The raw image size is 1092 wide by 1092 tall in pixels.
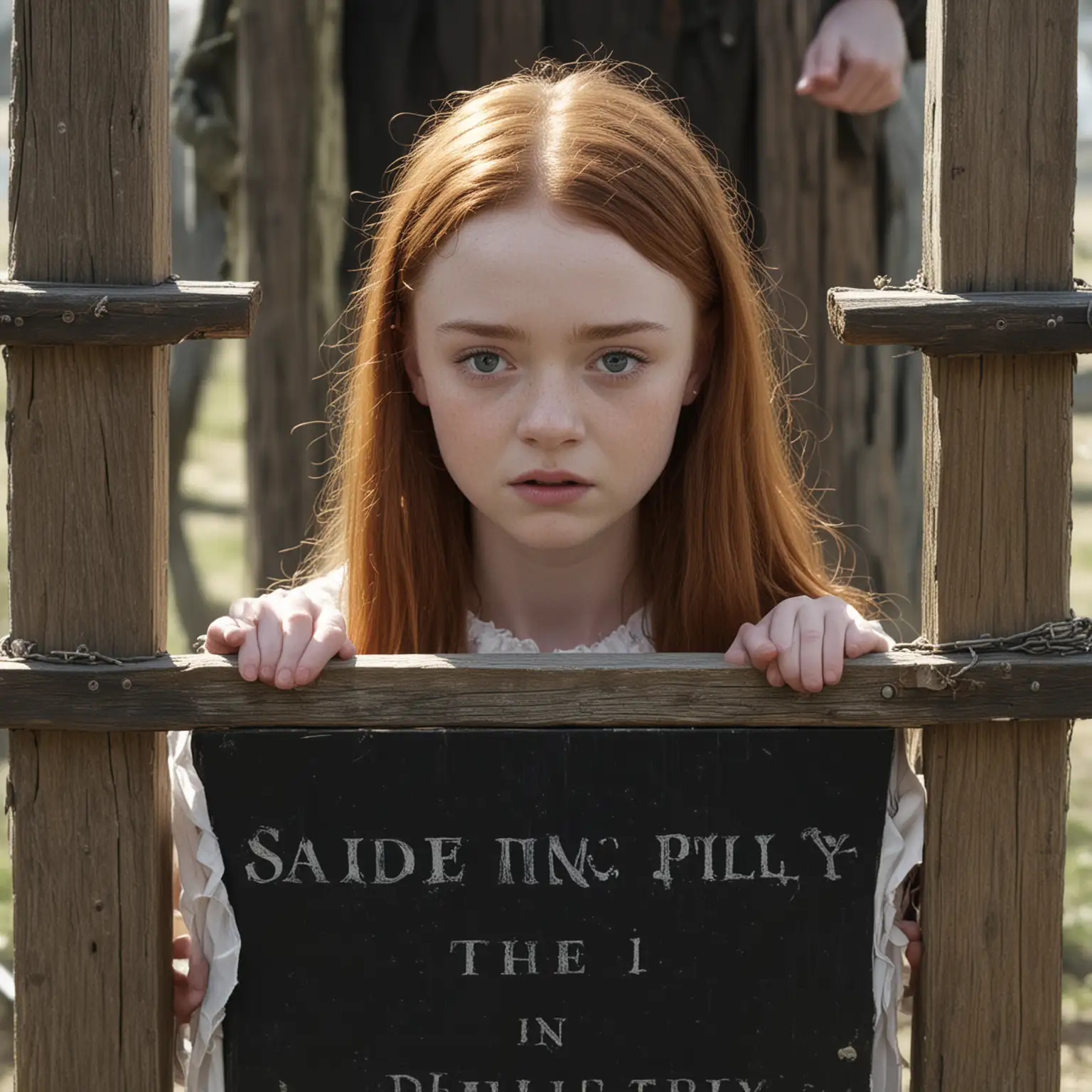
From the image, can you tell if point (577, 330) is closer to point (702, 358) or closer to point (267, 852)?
point (702, 358)

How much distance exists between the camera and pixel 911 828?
72.9 inches

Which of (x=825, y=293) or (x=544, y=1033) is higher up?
(x=825, y=293)

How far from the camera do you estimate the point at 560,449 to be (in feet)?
6.10

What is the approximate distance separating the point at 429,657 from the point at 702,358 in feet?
1.81

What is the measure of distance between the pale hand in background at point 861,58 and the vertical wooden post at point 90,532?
1581 mm

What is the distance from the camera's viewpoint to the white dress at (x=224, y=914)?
1810 mm

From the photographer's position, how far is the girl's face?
6.01ft

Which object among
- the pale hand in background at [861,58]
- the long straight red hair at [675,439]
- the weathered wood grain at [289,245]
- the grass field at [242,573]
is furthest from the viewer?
the grass field at [242,573]

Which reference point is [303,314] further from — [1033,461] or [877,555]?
[1033,461]

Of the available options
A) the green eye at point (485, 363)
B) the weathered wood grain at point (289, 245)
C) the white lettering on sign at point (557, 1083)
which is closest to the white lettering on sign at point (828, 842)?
the white lettering on sign at point (557, 1083)

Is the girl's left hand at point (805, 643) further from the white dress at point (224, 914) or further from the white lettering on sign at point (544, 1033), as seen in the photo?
the white lettering on sign at point (544, 1033)

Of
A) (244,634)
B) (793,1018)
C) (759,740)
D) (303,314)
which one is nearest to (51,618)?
(244,634)

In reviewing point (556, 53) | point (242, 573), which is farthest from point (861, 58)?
point (242, 573)

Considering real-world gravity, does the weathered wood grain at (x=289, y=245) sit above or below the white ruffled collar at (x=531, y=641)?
above
